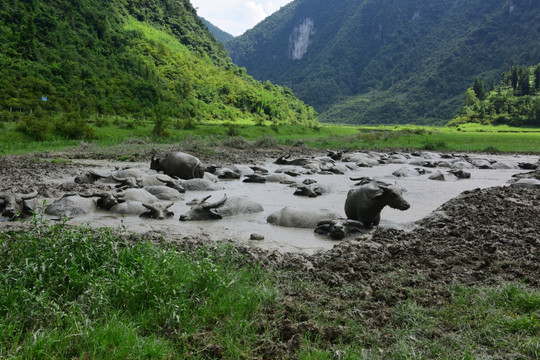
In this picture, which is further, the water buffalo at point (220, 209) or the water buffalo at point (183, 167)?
the water buffalo at point (183, 167)

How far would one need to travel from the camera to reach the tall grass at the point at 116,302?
2.76 m

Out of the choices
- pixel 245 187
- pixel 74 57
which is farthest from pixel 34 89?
pixel 245 187

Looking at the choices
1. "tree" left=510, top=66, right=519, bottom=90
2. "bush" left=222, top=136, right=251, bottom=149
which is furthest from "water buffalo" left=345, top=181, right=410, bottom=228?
"tree" left=510, top=66, right=519, bottom=90

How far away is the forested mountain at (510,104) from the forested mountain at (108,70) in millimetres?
38902

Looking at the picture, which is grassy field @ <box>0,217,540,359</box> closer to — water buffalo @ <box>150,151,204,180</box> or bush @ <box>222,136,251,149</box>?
water buffalo @ <box>150,151,204,180</box>

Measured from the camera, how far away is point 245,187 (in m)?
12.4

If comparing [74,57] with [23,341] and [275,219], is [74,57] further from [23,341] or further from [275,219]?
[23,341]

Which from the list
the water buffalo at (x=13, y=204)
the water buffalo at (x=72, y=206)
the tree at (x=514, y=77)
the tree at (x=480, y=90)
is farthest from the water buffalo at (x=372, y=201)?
the tree at (x=480, y=90)

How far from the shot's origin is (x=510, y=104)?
6906 cm

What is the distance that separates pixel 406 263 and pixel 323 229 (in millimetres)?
2251

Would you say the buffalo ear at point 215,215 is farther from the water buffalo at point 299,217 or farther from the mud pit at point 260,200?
the water buffalo at point 299,217

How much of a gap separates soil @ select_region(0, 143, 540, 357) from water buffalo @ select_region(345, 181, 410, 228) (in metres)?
0.64

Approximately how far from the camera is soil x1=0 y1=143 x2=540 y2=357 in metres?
3.63

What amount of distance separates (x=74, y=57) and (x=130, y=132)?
1411 inches
